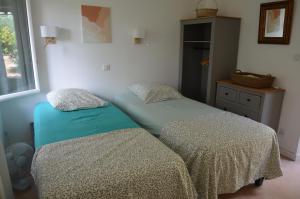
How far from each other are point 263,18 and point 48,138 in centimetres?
301

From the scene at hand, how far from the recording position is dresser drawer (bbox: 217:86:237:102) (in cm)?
325

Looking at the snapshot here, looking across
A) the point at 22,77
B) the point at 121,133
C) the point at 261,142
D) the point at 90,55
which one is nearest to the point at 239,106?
the point at 261,142

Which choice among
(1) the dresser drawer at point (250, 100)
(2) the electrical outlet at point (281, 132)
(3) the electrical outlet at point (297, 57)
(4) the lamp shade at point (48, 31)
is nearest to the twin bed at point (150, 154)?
(1) the dresser drawer at point (250, 100)

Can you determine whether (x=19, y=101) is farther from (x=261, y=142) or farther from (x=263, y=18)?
(x=263, y=18)

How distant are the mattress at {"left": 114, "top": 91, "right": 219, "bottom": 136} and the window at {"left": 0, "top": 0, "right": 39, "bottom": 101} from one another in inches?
49.4

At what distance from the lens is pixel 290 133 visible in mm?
3031

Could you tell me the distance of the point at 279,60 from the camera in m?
3.03

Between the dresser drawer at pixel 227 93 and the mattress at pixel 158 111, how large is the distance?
0.53 meters

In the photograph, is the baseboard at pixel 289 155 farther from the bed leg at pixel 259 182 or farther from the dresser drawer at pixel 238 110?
the bed leg at pixel 259 182

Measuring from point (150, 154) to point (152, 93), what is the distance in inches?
63.0

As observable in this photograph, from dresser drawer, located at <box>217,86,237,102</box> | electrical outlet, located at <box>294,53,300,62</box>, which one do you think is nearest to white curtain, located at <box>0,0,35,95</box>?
dresser drawer, located at <box>217,86,237,102</box>

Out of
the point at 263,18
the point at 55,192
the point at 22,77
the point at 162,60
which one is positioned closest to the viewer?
the point at 55,192

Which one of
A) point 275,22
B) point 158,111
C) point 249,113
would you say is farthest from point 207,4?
point 158,111

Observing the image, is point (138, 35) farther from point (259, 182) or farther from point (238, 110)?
point (259, 182)
